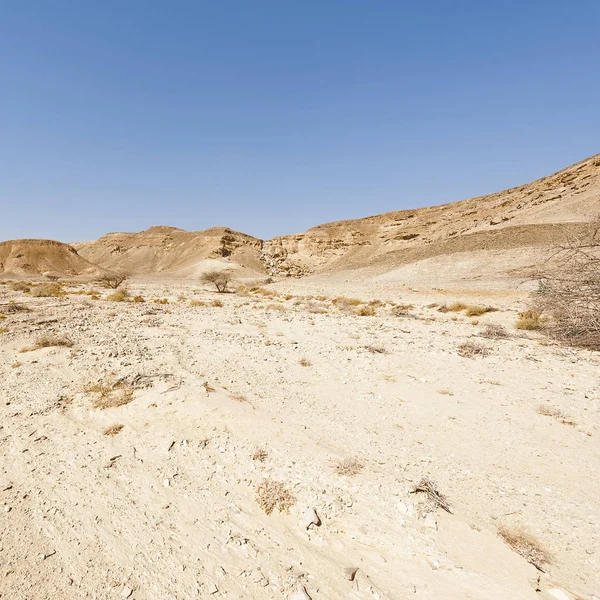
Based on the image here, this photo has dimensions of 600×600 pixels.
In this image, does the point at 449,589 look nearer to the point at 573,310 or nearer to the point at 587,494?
the point at 587,494

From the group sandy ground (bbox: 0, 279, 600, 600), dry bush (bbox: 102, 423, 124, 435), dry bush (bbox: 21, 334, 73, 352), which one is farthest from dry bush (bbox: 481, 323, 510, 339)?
dry bush (bbox: 21, 334, 73, 352)

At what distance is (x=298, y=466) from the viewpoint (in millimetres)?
4055

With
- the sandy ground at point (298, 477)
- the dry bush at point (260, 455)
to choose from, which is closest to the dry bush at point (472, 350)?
the sandy ground at point (298, 477)

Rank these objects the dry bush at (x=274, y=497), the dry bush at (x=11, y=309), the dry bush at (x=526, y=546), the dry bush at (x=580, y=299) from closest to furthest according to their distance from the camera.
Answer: the dry bush at (x=526, y=546), the dry bush at (x=274, y=497), the dry bush at (x=580, y=299), the dry bush at (x=11, y=309)

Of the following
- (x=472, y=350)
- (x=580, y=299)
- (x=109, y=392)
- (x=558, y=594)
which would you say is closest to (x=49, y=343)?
(x=109, y=392)

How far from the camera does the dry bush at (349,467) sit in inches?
153

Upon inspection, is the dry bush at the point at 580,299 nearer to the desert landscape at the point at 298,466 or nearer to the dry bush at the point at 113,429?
the desert landscape at the point at 298,466

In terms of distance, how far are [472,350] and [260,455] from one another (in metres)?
6.82

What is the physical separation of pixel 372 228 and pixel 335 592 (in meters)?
70.9

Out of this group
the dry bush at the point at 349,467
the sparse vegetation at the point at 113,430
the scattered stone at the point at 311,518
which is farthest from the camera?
the sparse vegetation at the point at 113,430

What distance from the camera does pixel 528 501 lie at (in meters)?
3.49

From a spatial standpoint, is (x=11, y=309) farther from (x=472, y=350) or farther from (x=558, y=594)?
(x=558, y=594)

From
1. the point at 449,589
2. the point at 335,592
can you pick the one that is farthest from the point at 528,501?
the point at 335,592

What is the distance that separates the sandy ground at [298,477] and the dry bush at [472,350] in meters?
0.51
